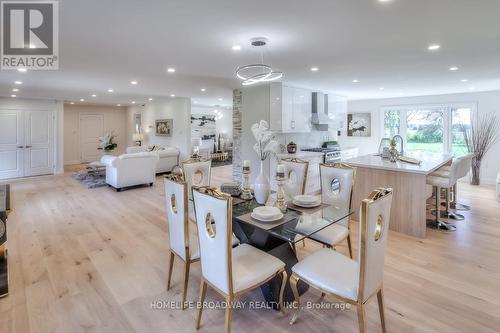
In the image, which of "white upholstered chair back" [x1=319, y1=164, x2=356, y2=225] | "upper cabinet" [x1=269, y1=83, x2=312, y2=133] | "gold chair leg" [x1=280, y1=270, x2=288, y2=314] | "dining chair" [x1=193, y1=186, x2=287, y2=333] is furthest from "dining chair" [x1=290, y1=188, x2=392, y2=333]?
"upper cabinet" [x1=269, y1=83, x2=312, y2=133]

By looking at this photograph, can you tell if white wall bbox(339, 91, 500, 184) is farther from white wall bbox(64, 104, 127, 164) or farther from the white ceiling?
white wall bbox(64, 104, 127, 164)

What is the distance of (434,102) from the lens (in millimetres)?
7473

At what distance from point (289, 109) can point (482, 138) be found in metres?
5.06

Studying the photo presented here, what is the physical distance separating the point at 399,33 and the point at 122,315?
360 cm

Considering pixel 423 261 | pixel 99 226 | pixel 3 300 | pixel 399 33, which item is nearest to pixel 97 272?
pixel 3 300

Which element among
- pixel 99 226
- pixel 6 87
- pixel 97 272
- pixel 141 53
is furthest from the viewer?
pixel 6 87

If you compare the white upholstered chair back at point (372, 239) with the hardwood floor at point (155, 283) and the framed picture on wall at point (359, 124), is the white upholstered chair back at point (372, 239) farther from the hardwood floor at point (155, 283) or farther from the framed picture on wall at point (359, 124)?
the framed picture on wall at point (359, 124)

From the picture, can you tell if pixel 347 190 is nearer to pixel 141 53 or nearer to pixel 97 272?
pixel 97 272

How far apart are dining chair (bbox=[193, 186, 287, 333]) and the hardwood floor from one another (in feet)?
1.33

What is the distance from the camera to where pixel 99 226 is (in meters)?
3.99

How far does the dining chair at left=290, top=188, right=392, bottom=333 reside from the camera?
5.20 feet

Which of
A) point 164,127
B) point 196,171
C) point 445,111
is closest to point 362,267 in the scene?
point 196,171

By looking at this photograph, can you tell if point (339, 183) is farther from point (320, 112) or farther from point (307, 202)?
point (320, 112)

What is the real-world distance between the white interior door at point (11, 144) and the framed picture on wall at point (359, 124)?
10307 millimetres
